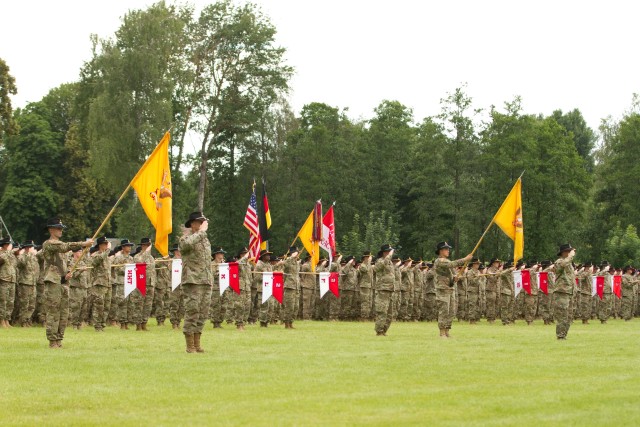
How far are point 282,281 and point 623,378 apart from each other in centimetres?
1514

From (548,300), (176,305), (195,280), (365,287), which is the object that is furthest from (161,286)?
(548,300)

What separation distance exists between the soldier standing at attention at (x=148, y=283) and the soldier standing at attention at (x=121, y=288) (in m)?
0.37

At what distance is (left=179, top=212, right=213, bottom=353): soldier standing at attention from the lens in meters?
17.6

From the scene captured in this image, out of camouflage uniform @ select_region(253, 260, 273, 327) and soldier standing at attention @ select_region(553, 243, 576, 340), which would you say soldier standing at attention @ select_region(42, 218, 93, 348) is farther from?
soldier standing at attention @ select_region(553, 243, 576, 340)

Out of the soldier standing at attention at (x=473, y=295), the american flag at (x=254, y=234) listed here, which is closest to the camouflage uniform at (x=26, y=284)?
the american flag at (x=254, y=234)

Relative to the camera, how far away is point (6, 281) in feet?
86.0

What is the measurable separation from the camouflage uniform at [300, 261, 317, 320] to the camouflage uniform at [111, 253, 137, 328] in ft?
26.0

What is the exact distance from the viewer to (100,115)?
188 feet

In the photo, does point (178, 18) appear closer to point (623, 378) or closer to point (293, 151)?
point (293, 151)

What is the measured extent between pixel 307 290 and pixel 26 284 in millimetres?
10219

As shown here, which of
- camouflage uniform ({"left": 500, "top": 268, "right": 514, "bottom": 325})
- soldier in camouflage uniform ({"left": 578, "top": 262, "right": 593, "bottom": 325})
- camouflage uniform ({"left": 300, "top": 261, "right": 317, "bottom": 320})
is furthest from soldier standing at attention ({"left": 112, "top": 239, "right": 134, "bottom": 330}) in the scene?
soldier in camouflage uniform ({"left": 578, "top": 262, "right": 593, "bottom": 325})

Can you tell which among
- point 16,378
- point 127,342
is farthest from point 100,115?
point 16,378

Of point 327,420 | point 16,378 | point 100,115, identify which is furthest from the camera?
point 100,115

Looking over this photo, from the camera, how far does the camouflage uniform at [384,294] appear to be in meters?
23.7
